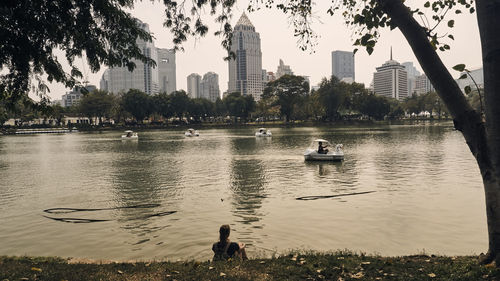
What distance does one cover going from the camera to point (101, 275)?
7.70 meters

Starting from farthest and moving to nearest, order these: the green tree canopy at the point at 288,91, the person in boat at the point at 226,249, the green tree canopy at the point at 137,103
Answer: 1. the green tree canopy at the point at 288,91
2. the green tree canopy at the point at 137,103
3. the person in boat at the point at 226,249

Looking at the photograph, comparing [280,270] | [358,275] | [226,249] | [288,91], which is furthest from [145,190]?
[288,91]

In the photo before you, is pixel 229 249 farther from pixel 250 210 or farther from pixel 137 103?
pixel 137 103

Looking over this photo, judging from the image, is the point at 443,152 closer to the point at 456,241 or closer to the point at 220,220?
the point at 456,241

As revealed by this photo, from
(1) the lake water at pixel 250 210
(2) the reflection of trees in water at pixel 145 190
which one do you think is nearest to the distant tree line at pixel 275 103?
(2) the reflection of trees in water at pixel 145 190

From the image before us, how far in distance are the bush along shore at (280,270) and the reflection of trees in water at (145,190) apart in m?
4.25

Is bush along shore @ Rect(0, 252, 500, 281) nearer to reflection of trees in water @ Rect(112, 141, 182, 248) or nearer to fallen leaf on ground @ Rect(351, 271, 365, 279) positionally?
fallen leaf on ground @ Rect(351, 271, 365, 279)

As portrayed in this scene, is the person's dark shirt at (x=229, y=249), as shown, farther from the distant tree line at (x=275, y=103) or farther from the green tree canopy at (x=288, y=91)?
the green tree canopy at (x=288, y=91)

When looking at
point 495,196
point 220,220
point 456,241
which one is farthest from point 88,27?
point 456,241

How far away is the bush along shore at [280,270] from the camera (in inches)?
287

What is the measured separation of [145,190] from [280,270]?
622 inches

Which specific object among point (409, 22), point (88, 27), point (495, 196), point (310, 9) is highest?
point (310, 9)

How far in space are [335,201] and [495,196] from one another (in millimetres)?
11232

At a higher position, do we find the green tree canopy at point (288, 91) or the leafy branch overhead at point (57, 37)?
the green tree canopy at point (288, 91)
